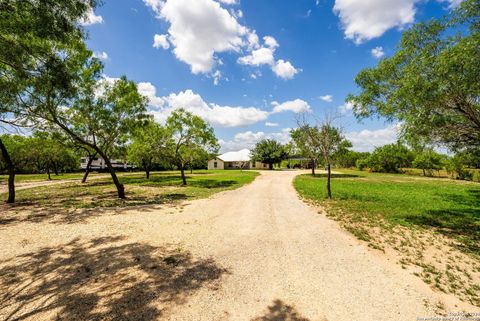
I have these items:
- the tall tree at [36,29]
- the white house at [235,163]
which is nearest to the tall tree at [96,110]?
the tall tree at [36,29]

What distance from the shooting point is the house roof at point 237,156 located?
267 feet

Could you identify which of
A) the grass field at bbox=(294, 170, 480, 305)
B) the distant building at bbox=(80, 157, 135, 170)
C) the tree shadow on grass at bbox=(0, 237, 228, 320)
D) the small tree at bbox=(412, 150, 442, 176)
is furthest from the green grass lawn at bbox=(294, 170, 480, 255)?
the distant building at bbox=(80, 157, 135, 170)

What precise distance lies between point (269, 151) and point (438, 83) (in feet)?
187

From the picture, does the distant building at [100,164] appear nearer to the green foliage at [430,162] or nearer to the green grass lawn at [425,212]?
the green grass lawn at [425,212]

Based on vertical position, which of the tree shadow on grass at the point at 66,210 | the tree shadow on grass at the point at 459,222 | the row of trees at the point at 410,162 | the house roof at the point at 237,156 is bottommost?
the tree shadow on grass at the point at 459,222

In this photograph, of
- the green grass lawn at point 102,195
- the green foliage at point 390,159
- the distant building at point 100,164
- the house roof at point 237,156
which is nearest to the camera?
the green grass lawn at point 102,195

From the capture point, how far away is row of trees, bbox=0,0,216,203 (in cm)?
641

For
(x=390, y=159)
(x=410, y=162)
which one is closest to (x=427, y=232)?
(x=390, y=159)

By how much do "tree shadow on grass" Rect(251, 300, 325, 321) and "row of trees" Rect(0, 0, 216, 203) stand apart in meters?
9.67

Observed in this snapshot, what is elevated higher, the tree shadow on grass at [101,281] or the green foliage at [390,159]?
the green foliage at [390,159]

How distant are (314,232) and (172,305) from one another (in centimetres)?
642

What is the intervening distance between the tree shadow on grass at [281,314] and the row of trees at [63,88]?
31.7 feet

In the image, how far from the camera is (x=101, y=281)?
17.3 feet

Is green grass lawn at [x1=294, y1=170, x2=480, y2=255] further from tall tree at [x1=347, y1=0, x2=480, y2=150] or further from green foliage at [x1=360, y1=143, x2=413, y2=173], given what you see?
green foliage at [x1=360, y1=143, x2=413, y2=173]
